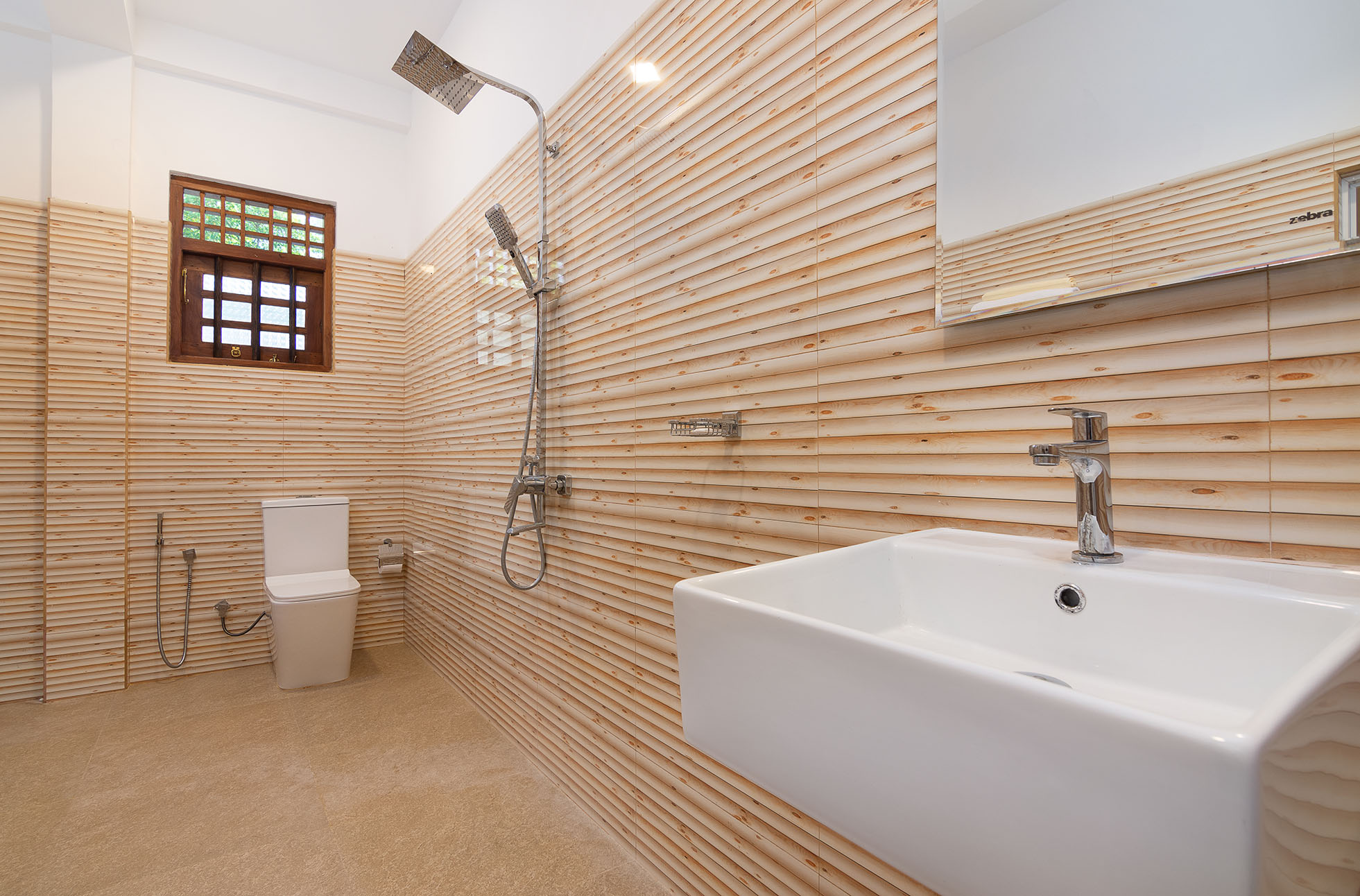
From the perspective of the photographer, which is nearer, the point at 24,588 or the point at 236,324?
the point at 24,588

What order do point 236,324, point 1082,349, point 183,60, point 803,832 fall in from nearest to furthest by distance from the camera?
point 1082,349 → point 803,832 → point 183,60 → point 236,324

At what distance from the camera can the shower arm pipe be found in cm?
207

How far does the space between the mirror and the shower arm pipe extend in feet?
4.52

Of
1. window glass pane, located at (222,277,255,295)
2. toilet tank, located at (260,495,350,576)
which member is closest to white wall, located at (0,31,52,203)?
window glass pane, located at (222,277,255,295)

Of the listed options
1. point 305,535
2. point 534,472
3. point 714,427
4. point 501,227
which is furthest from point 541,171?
point 305,535

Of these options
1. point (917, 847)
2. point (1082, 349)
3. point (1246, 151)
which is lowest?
point (917, 847)

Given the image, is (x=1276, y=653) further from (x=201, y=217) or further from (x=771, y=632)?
(x=201, y=217)

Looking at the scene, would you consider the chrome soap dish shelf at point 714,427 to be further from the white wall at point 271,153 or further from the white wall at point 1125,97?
the white wall at point 271,153

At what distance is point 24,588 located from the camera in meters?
2.76

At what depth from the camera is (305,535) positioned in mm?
3139

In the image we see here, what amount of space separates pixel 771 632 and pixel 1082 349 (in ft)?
2.05

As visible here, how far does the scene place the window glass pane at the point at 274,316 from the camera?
132 inches

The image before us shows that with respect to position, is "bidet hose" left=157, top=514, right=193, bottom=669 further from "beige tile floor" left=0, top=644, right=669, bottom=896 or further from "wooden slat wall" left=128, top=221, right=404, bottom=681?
"beige tile floor" left=0, top=644, right=669, bottom=896

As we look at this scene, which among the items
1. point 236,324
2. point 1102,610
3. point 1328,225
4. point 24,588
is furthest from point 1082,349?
point 24,588
